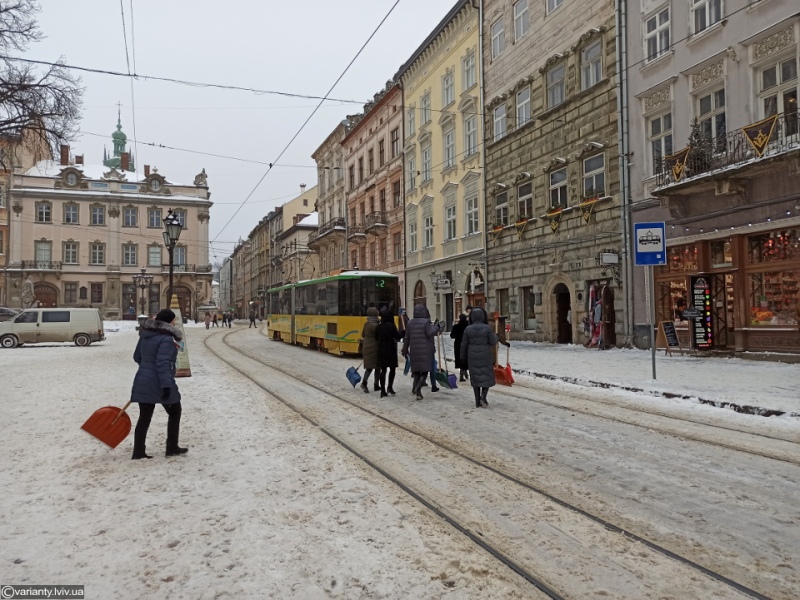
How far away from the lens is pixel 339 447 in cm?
681

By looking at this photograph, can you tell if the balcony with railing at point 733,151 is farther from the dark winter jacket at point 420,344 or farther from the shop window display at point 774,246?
the dark winter jacket at point 420,344

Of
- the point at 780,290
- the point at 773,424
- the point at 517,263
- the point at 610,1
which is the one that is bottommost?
the point at 773,424

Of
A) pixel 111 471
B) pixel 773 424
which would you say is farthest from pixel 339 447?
pixel 773 424

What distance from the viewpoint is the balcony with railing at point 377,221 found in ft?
130

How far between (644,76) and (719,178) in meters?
5.47

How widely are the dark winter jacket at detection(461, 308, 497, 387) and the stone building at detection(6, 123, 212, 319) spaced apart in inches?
2315

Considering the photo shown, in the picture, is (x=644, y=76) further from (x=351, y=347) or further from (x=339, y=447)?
(x=339, y=447)

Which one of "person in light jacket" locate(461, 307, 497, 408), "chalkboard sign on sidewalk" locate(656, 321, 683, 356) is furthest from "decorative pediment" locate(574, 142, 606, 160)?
"person in light jacket" locate(461, 307, 497, 408)

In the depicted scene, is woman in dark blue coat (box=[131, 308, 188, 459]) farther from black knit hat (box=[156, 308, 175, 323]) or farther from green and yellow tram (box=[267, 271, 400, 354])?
green and yellow tram (box=[267, 271, 400, 354])

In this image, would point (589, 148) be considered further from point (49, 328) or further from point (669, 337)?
point (49, 328)

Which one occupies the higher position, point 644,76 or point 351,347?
point 644,76

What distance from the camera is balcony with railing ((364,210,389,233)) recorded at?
1559 inches

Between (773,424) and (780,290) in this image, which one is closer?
(773,424)

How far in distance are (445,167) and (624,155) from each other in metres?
13.4
